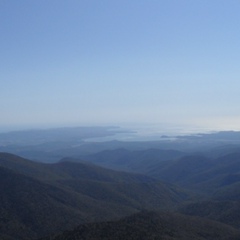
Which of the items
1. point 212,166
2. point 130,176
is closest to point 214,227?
point 130,176

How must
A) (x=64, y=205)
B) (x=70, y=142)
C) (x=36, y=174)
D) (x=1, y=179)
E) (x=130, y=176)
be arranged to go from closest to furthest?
(x=64, y=205)
(x=1, y=179)
(x=36, y=174)
(x=130, y=176)
(x=70, y=142)

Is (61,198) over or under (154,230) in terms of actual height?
under

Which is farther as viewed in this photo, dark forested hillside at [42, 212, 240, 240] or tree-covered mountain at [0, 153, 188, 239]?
tree-covered mountain at [0, 153, 188, 239]

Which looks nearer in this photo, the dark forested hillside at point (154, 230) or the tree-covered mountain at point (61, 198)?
the dark forested hillside at point (154, 230)

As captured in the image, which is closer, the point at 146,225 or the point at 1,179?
the point at 146,225

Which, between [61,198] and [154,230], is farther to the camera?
[61,198]

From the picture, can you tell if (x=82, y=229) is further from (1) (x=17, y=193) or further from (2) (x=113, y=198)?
(2) (x=113, y=198)

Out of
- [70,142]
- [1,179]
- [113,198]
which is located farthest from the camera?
[70,142]

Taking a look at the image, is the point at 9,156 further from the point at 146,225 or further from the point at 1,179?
the point at 146,225

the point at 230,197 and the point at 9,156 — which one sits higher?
the point at 9,156
